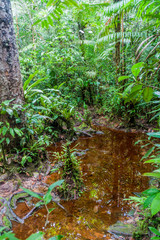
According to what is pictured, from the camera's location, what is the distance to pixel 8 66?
7.30 ft

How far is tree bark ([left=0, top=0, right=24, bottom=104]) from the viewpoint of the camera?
2.12 meters

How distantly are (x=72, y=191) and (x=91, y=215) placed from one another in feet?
1.25

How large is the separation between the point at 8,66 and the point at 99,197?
211 cm

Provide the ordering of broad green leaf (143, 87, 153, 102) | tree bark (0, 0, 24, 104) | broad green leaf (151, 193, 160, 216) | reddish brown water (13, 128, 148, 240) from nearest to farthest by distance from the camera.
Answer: broad green leaf (151, 193, 160, 216), broad green leaf (143, 87, 153, 102), reddish brown water (13, 128, 148, 240), tree bark (0, 0, 24, 104)

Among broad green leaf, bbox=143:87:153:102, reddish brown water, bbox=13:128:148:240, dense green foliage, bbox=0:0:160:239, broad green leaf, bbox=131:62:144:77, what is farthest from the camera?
dense green foliage, bbox=0:0:160:239

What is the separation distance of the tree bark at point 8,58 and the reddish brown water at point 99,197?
5.01 feet

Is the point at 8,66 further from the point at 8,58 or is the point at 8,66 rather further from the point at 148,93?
the point at 148,93

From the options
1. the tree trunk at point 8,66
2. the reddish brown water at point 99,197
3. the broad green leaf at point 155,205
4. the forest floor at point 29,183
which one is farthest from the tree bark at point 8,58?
the broad green leaf at point 155,205

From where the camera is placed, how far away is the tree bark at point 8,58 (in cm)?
212

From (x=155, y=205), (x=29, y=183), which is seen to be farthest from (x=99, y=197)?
(x=155, y=205)

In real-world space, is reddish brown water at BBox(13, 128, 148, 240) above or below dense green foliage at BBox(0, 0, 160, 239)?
below

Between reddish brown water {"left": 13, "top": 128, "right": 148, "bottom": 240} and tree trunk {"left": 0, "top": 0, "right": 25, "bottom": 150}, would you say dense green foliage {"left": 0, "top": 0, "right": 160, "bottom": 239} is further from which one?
reddish brown water {"left": 13, "top": 128, "right": 148, "bottom": 240}

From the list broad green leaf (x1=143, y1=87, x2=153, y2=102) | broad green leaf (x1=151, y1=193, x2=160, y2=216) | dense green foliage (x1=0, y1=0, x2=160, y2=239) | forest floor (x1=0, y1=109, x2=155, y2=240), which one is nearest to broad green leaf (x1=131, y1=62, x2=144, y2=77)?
broad green leaf (x1=143, y1=87, x2=153, y2=102)

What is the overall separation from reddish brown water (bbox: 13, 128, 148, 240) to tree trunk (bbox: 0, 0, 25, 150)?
1.21 m
